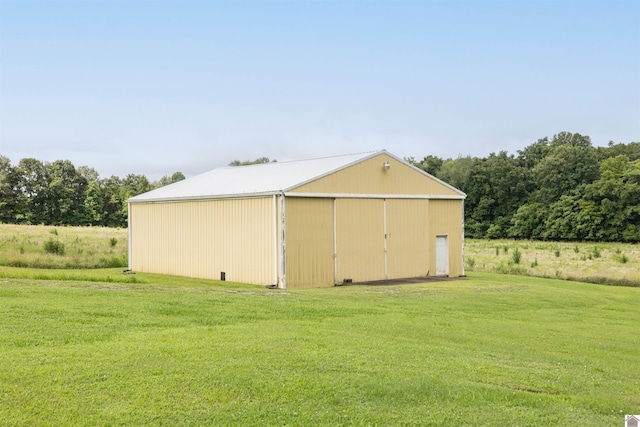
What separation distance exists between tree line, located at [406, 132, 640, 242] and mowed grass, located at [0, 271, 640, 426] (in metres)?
53.4

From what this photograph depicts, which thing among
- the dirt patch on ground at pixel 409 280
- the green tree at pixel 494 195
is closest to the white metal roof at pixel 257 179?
the dirt patch on ground at pixel 409 280

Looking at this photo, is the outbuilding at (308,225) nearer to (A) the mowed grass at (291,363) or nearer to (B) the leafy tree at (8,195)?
(A) the mowed grass at (291,363)

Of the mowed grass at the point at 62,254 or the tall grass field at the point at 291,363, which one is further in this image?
the mowed grass at the point at 62,254

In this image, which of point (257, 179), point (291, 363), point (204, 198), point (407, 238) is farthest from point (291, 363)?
point (257, 179)

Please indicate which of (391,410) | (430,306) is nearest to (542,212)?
(430,306)

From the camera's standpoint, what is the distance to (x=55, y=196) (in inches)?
2977

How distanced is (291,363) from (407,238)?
644 inches

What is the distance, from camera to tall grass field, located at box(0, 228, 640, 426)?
6793 millimetres

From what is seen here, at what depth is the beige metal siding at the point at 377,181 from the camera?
21961 mm

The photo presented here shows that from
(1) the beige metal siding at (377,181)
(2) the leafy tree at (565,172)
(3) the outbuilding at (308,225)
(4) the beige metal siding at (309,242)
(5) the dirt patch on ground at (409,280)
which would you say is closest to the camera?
(4) the beige metal siding at (309,242)

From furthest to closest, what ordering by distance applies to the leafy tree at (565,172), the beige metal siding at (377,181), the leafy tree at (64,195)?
the leafy tree at (64,195) < the leafy tree at (565,172) < the beige metal siding at (377,181)

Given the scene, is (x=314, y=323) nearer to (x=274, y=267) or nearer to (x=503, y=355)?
(x=503, y=355)

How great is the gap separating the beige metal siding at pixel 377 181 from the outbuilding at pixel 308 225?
4 centimetres

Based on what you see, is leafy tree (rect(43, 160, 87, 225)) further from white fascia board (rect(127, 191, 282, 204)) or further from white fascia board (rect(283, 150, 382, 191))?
white fascia board (rect(283, 150, 382, 191))
